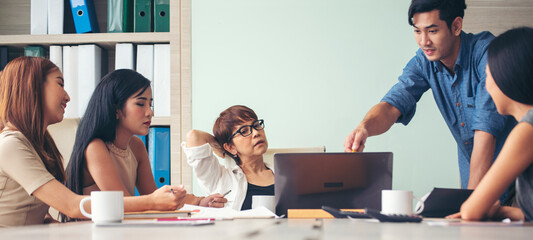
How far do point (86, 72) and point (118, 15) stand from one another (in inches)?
14.2

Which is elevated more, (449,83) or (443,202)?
(449,83)

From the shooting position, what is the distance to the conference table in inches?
36.8

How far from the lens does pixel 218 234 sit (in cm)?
98

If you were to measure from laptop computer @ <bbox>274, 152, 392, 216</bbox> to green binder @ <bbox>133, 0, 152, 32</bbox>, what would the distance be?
5.01ft

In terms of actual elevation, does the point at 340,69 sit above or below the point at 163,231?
above

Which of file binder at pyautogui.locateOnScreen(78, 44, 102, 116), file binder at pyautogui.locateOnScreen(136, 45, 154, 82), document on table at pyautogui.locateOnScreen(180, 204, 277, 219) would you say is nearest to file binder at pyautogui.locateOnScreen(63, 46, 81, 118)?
file binder at pyautogui.locateOnScreen(78, 44, 102, 116)

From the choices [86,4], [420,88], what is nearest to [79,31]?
[86,4]

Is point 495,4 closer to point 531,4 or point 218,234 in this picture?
point 531,4

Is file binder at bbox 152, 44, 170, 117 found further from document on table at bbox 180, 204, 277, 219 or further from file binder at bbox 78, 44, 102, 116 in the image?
document on table at bbox 180, 204, 277, 219

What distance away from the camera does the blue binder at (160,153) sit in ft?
9.04

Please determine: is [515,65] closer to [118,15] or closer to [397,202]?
[397,202]

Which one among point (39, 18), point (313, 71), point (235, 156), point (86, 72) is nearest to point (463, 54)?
point (313, 71)

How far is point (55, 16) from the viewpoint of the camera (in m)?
2.84

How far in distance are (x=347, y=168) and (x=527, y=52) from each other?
23.7 inches
